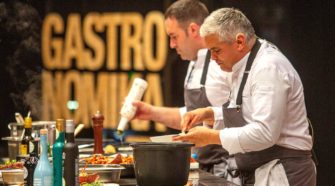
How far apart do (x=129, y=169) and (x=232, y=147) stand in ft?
1.79

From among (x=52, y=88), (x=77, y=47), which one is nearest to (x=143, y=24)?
(x=77, y=47)

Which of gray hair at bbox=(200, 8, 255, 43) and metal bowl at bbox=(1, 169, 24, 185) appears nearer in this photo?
metal bowl at bbox=(1, 169, 24, 185)

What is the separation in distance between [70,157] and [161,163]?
1.55 feet

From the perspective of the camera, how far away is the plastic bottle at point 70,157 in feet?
8.46

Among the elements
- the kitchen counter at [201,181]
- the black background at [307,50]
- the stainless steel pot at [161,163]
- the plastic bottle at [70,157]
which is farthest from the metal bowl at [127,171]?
the black background at [307,50]

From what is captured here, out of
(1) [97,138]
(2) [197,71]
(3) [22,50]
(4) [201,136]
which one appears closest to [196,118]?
(4) [201,136]

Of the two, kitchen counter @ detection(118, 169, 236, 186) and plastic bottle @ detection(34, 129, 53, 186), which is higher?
plastic bottle @ detection(34, 129, 53, 186)

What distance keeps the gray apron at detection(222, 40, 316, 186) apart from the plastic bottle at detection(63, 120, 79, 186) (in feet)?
4.50

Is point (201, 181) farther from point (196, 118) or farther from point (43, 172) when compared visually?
point (43, 172)

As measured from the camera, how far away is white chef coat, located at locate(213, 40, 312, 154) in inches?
138

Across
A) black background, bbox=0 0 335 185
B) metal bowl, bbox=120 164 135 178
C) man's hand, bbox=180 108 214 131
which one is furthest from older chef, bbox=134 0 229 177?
metal bowl, bbox=120 164 135 178

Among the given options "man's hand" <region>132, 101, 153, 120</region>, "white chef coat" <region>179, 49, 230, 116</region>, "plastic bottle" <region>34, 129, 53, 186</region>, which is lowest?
"plastic bottle" <region>34, 129, 53, 186</region>

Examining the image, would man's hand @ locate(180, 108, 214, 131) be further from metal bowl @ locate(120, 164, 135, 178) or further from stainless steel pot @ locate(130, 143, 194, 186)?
stainless steel pot @ locate(130, 143, 194, 186)

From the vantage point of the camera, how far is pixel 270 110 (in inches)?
137
